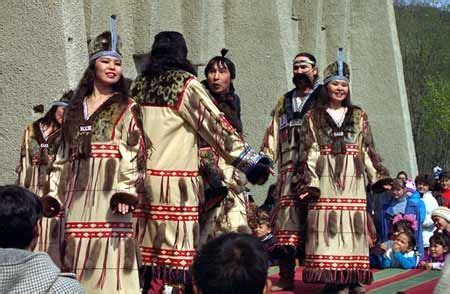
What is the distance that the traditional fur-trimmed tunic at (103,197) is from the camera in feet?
25.0

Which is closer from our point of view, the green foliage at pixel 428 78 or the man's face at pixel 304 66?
the man's face at pixel 304 66

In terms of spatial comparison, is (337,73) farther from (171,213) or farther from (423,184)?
(423,184)

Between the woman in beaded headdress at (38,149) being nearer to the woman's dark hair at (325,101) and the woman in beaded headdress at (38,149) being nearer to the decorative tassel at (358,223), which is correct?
the woman's dark hair at (325,101)

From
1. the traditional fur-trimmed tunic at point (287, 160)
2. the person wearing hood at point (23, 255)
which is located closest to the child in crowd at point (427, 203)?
the traditional fur-trimmed tunic at point (287, 160)

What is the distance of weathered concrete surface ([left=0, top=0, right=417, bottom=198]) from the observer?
41.0 feet

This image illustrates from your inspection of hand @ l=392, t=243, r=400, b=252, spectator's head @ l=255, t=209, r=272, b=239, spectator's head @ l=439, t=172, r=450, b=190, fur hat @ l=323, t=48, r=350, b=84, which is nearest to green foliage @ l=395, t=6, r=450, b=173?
spectator's head @ l=439, t=172, r=450, b=190

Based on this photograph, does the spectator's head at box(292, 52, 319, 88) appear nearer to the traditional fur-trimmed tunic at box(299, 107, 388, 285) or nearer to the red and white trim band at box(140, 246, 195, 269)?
the traditional fur-trimmed tunic at box(299, 107, 388, 285)

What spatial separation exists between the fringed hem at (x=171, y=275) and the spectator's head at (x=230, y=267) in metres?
4.28

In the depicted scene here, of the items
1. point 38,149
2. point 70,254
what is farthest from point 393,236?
point 70,254

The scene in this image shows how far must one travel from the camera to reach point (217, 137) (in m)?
8.33

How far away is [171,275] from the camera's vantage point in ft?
28.1

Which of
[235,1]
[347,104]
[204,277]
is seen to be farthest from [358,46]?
[204,277]

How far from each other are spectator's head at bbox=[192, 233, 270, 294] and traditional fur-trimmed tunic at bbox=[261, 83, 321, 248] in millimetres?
6357

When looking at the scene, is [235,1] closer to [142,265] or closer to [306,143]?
[306,143]
